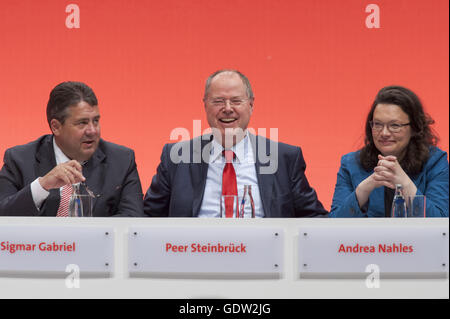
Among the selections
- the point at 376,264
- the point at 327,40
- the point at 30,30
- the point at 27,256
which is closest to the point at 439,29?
the point at 327,40

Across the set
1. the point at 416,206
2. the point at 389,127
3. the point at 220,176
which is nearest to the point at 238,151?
the point at 220,176

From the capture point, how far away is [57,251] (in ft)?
5.86

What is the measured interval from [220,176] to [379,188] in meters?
0.68

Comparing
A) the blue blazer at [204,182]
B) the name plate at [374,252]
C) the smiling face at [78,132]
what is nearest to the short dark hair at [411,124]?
the blue blazer at [204,182]

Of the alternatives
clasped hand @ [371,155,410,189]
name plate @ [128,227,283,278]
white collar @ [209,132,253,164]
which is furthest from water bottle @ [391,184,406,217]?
white collar @ [209,132,253,164]

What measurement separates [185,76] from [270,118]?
0.55 meters

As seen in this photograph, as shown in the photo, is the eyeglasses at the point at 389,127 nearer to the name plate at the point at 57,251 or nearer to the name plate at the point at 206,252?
the name plate at the point at 206,252

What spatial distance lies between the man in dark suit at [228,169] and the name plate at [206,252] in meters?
0.68

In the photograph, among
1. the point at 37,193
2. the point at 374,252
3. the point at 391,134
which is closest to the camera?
the point at 374,252

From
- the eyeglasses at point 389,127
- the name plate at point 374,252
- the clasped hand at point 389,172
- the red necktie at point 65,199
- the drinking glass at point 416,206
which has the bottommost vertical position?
the name plate at point 374,252

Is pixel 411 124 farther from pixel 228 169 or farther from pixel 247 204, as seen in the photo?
pixel 247 204

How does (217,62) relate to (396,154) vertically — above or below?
above

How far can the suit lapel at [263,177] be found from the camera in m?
2.46
